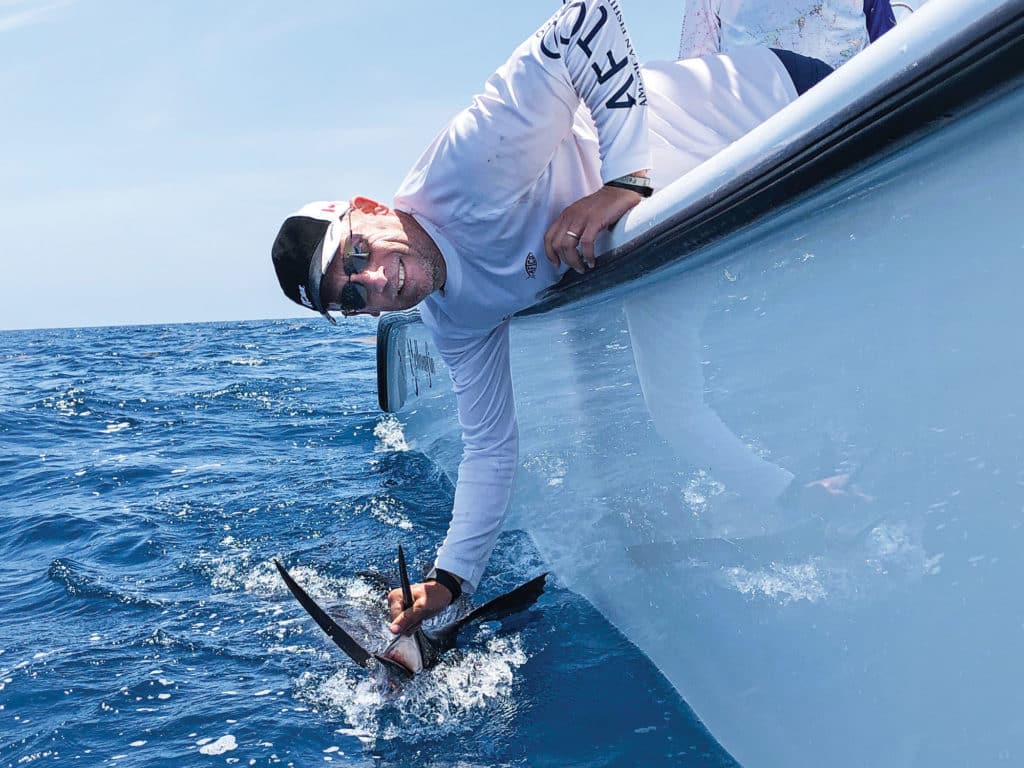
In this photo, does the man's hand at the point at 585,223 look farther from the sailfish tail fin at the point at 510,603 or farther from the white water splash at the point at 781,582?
the sailfish tail fin at the point at 510,603

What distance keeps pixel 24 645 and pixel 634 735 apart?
196cm

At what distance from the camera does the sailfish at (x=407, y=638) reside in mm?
2260

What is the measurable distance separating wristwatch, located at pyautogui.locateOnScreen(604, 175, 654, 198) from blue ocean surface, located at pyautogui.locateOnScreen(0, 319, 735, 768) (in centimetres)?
117

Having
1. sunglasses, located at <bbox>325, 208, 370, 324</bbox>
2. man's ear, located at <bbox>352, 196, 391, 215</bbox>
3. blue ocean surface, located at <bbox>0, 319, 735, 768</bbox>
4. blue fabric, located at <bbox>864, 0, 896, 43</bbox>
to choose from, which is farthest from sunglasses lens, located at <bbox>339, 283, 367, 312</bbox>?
blue fabric, located at <bbox>864, 0, 896, 43</bbox>

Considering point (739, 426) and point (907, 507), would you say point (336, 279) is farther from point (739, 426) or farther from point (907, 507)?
point (907, 507)

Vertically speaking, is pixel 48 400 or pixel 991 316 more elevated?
pixel 991 316

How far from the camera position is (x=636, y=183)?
1818 millimetres

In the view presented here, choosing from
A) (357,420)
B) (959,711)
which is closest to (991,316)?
(959,711)

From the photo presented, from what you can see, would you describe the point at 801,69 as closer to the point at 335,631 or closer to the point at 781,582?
the point at 781,582

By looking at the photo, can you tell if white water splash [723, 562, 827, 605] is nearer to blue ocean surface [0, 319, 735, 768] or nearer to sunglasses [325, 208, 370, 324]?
blue ocean surface [0, 319, 735, 768]

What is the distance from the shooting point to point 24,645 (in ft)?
9.31

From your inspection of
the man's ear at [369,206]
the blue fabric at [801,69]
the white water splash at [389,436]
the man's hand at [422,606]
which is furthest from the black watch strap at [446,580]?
the white water splash at [389,436]

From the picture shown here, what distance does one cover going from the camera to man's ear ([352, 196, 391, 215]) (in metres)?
1.97

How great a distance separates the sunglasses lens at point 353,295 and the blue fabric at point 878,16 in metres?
1.51
